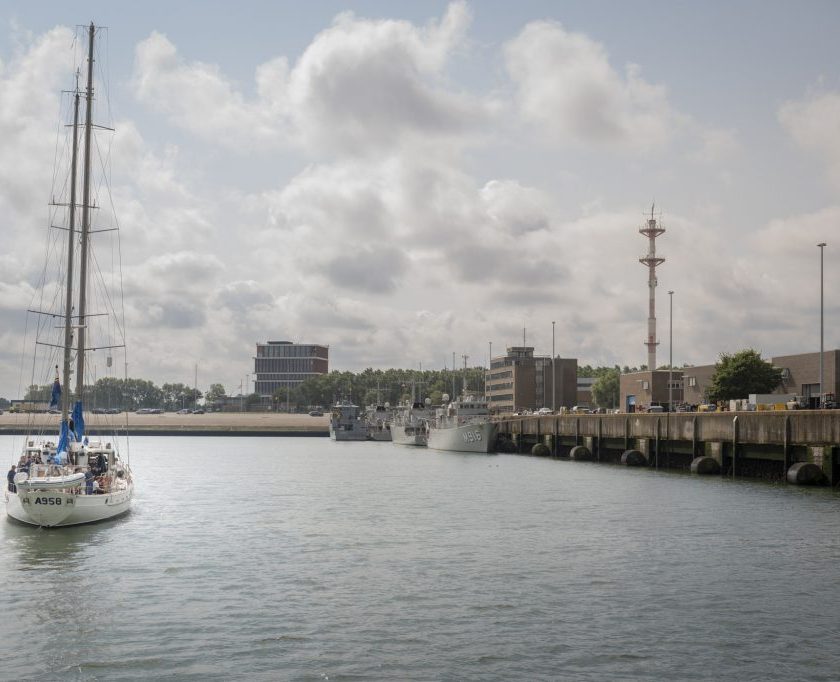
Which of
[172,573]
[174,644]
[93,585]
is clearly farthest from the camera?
[172,573]

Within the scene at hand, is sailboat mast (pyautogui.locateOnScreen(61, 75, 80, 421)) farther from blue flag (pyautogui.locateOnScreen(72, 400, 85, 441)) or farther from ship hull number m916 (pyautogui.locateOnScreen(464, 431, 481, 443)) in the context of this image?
ship hull number m916 (pyautogui.locateOnScreen(464, 431, 481, 443))

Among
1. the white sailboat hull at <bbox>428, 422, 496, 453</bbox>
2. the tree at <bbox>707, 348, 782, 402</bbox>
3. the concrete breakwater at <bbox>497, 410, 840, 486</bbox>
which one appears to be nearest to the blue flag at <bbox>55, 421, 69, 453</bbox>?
the concrete breakwater at <bbox>497, 410, 840, 486</bbox>

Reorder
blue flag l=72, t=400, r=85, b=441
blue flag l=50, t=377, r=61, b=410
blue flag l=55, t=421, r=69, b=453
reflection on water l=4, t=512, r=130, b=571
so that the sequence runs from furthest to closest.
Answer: blue flag l=72, t=400, r=85, b=441 → blue flag l=50, t=377, r=61, b=410 → blue flag l=55, t=421, r=69, b=453 → reflection on water l=4, t=512, r=130, b=571

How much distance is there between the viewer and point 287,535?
39406 mm

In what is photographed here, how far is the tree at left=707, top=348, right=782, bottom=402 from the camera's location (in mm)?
118312

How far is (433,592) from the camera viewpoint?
2719 cm

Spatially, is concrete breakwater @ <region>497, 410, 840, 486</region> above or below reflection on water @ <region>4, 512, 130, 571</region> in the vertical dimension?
above

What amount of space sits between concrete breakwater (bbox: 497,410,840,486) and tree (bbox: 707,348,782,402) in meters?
23.8

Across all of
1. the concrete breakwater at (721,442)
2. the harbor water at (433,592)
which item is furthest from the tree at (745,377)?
the harbor water at (433,592)

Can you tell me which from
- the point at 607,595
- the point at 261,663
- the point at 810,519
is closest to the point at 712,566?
the point at 607,595

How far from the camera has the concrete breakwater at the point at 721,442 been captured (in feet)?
191

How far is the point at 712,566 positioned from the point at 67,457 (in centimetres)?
2793

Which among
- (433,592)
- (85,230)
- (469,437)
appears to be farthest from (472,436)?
(433,592)

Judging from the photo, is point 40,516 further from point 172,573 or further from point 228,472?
point 228,472
